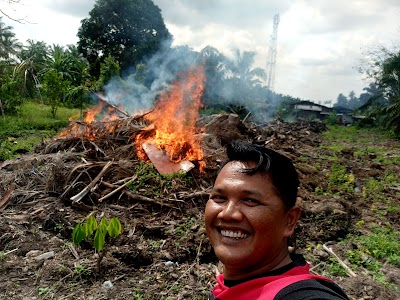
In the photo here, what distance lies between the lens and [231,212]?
138 centimetres

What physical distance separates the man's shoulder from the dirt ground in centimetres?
298

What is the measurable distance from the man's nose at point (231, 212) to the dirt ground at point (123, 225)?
2763 mm

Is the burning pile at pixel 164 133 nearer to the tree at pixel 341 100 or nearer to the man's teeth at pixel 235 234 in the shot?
the man's teeth at pixel 235 234

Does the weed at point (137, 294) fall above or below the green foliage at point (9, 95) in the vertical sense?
below

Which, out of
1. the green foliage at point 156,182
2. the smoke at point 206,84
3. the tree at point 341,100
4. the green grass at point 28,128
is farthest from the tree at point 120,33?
the tree at point 341,100

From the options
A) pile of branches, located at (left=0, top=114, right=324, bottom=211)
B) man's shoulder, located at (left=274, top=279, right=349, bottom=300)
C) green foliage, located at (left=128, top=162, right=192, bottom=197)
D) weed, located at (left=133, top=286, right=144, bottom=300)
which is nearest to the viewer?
man's shoulder, located at (left=274, top=279, right=349, bottom=300)

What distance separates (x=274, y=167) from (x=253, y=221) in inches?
9.0

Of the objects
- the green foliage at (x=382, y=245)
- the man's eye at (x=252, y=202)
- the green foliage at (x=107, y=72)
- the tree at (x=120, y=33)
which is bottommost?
the green foliage at (x=382, y=245)

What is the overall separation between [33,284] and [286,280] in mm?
3658

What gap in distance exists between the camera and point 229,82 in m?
23.5

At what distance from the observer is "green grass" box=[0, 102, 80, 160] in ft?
38.7

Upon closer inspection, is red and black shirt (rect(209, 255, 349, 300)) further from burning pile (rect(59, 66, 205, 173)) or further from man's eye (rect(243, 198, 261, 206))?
burning pile (rect(59, 66, 205, 173))

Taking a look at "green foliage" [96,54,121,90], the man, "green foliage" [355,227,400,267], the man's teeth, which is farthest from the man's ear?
"green foliage" [96,54,121,90]

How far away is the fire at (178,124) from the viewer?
24.4ft
